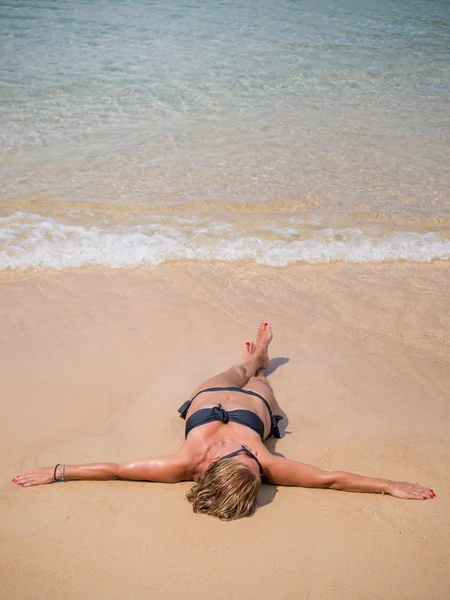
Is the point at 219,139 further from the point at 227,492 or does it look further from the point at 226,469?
the point at 227,492

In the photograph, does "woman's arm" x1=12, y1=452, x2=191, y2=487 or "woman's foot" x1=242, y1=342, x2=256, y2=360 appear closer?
"woman's arm" x1=12, y1=452, x2=191, y2=487

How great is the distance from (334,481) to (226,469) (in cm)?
70

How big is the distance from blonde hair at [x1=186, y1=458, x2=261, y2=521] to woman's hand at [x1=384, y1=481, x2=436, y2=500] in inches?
32.7

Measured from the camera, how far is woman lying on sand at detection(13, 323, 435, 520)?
3484 millimetres

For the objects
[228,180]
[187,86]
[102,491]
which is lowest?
[102,491]

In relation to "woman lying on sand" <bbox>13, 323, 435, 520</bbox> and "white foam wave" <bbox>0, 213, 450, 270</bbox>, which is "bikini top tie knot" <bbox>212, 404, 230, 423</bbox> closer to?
"woman lying on sand" <bbox>13, 323, 435, 520</bbox>

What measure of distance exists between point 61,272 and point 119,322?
1158 millimetres

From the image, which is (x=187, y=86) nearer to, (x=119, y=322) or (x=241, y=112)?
(x=241, y=112)

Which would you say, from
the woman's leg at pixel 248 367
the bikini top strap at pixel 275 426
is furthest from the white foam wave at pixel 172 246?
the bikini top strap at pixel 275 426

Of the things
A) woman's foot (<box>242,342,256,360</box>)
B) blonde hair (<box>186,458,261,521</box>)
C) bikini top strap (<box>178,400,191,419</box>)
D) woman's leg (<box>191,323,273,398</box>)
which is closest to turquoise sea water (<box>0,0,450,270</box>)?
woman's leg (<box>191,323,273,398</box>)

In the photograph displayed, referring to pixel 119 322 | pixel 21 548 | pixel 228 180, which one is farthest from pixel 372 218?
pixel 21 548

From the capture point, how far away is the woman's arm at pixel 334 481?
145 inches

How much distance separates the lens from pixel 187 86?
35.7ft

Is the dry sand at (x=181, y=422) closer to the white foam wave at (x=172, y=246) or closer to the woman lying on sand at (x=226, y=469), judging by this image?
the woman lying on sand at (x=226, y=469)
